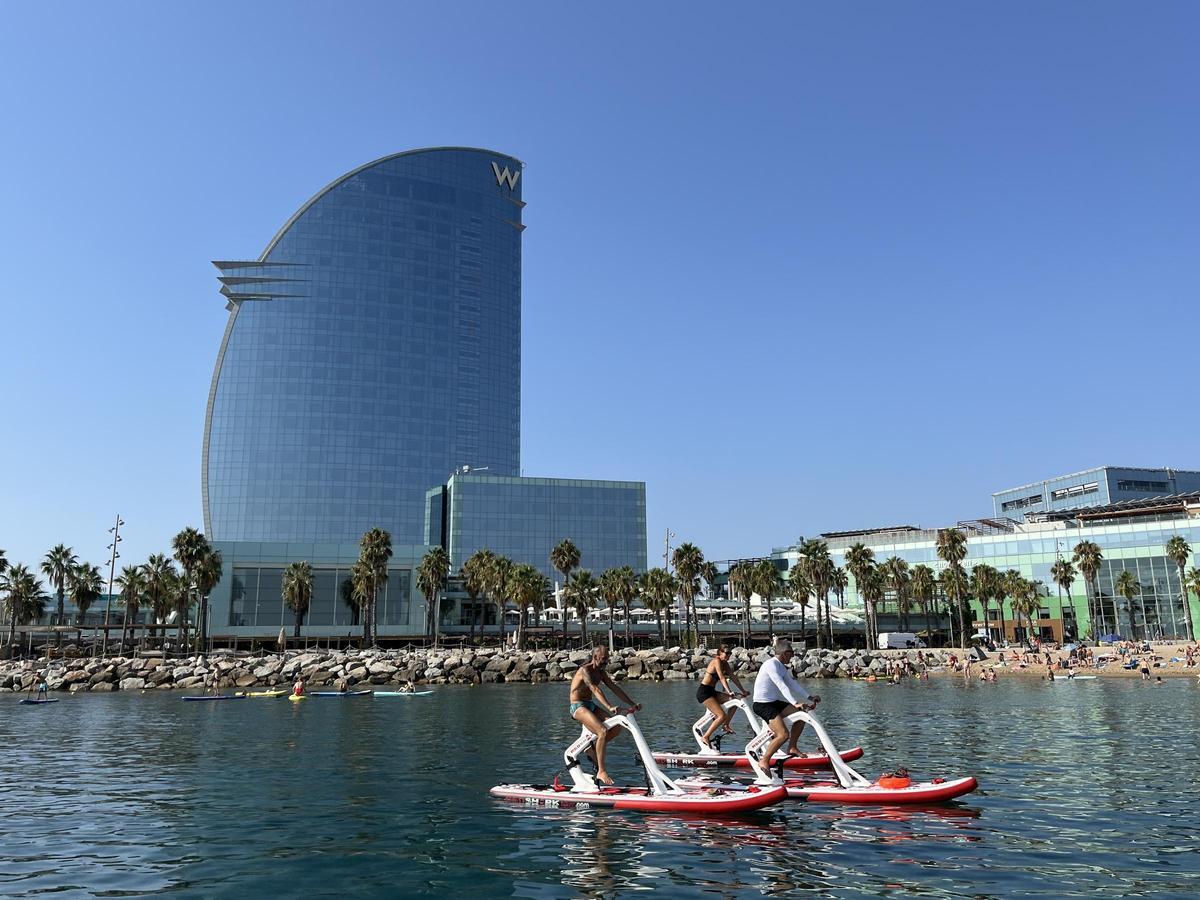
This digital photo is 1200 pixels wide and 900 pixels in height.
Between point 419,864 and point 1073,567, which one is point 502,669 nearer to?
point 419,864

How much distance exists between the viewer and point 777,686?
16844mm

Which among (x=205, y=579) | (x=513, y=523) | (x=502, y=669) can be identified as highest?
(x=513, y=523)

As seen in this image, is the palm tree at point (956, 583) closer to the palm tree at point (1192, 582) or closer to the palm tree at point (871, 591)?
the palm tree at point (871, 591)

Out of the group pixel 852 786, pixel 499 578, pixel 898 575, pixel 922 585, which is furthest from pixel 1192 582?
pixel 852 786

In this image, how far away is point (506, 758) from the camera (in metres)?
24.4

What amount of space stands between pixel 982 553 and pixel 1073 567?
1263 cm

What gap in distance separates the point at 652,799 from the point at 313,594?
4454 inches

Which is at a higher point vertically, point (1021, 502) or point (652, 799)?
point (1021, 502)

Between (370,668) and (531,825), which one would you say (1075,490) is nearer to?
(370,668)

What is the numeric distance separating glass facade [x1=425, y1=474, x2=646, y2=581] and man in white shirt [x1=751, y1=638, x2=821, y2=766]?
146 meters

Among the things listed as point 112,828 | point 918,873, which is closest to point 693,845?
point 918,873

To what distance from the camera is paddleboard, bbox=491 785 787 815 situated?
1538 cm

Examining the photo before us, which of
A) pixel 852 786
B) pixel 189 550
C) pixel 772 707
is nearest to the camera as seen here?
pixel 852 786

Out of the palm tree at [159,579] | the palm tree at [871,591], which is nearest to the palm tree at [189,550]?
the palm tree at [159,579]
